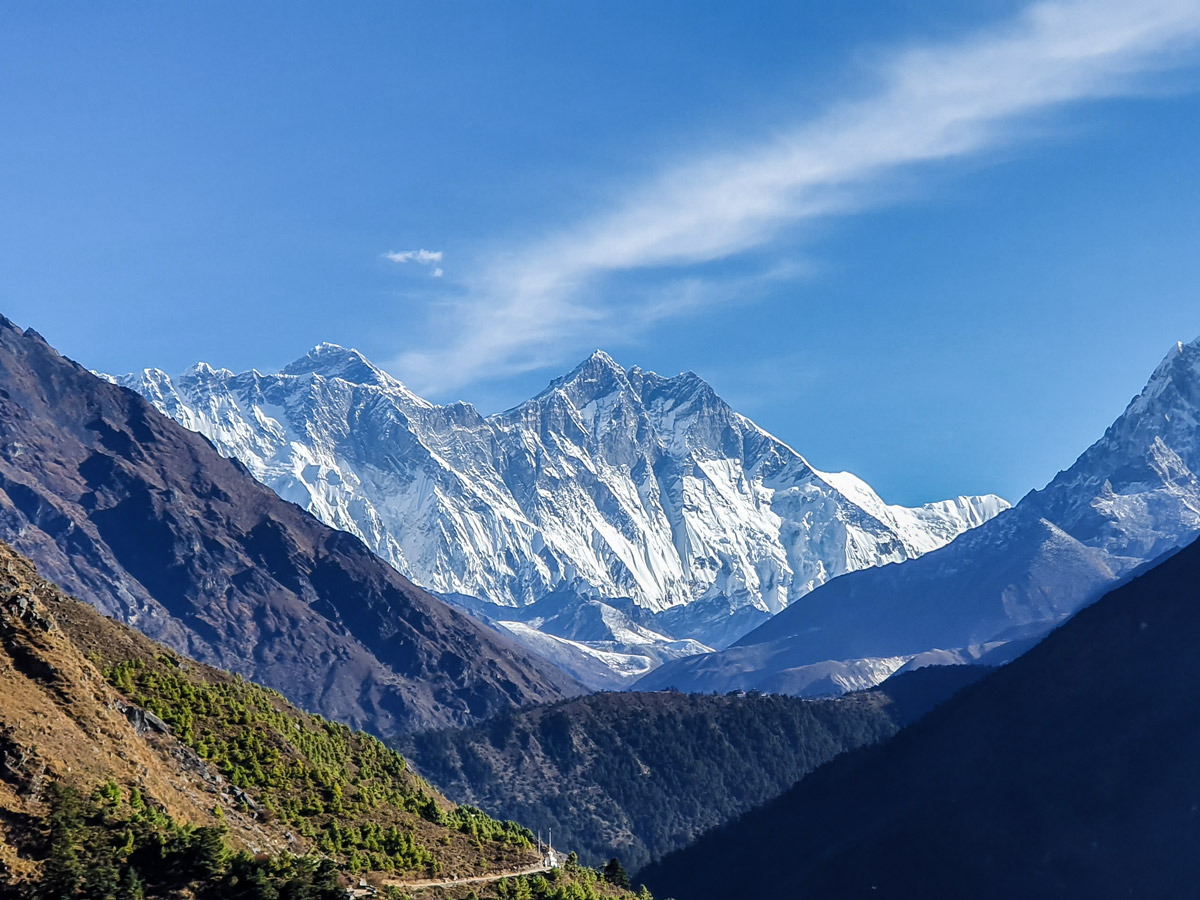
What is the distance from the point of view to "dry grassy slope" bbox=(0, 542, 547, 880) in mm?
81375

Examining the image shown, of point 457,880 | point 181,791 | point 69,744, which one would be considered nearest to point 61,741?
point 69,744

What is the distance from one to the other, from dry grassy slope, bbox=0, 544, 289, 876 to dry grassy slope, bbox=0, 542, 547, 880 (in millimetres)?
72

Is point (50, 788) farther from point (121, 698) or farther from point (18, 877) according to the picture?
point (121, 698)

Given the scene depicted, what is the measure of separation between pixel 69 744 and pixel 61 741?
0.55 meters

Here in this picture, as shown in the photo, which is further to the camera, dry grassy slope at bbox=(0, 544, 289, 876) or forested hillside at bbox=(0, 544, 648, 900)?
dry grassy slope at bbox=(0, 544, 289, 876)

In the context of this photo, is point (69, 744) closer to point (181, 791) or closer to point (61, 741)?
point (61, 741)

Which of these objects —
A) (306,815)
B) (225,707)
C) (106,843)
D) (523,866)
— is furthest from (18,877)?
(523,866)

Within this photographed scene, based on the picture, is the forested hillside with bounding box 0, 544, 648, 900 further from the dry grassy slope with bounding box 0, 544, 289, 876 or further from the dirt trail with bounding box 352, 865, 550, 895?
the dirt trail with bounding box 352, 865, 550, 895

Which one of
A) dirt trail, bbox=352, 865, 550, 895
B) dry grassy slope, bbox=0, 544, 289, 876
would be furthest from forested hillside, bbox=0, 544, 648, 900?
dirt trail, bbox=352, 865, 550, 895

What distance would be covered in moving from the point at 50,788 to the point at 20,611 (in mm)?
13841

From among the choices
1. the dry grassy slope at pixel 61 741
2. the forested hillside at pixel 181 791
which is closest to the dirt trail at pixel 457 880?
the forested hillside at pixel 181 791

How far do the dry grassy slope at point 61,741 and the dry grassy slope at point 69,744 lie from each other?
0.24ft

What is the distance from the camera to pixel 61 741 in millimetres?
85875

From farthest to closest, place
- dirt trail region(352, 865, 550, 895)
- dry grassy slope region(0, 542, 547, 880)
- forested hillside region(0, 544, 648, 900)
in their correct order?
dirt trail region(352, 865, 550, 895)
dry grassy slope region(0, 542, 547, 880)
forested hillside region(0, 544, 648, 900)
